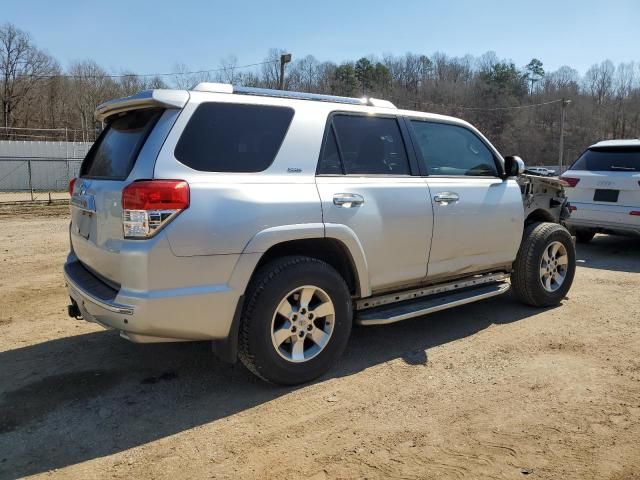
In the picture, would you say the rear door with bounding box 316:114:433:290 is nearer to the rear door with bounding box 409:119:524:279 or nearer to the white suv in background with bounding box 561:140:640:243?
the rear door with bounding box 409:119:524:279

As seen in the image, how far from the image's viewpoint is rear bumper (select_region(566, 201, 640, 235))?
826 centimetres

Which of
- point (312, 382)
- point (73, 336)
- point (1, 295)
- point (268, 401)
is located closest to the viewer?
point (268, 401)

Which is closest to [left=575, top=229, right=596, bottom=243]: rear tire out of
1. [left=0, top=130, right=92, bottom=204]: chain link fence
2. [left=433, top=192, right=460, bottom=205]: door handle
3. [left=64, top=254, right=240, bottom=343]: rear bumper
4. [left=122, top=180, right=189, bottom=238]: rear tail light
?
[left=433, top=192, right=460, bottom=205]: door handle

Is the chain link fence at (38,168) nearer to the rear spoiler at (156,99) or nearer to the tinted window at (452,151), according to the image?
the tinted window at (452,151)

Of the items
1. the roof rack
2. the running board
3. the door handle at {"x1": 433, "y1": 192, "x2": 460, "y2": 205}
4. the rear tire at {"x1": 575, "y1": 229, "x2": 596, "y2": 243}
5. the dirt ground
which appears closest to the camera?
the dirt ground

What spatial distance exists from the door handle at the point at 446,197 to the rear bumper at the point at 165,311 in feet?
6.56

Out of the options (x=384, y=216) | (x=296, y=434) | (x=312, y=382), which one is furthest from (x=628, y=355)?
(x=296, y=434)

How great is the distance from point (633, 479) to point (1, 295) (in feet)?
20.4

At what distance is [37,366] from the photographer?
4055 millimetres

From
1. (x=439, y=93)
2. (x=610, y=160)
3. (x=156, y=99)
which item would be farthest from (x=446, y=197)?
(x=439, y=93)

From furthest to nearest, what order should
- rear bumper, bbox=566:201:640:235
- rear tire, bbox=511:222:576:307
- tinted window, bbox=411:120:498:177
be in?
rear bumper, bbox=566:201:640:235
rear tire, bbox=511:222:576:307
tinted window, bbox=411:120:498:177

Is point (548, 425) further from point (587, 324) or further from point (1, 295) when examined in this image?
point (1, 295)

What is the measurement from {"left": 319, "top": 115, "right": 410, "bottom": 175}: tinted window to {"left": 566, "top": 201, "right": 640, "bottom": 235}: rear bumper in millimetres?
5169

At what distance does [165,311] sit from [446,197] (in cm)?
256
